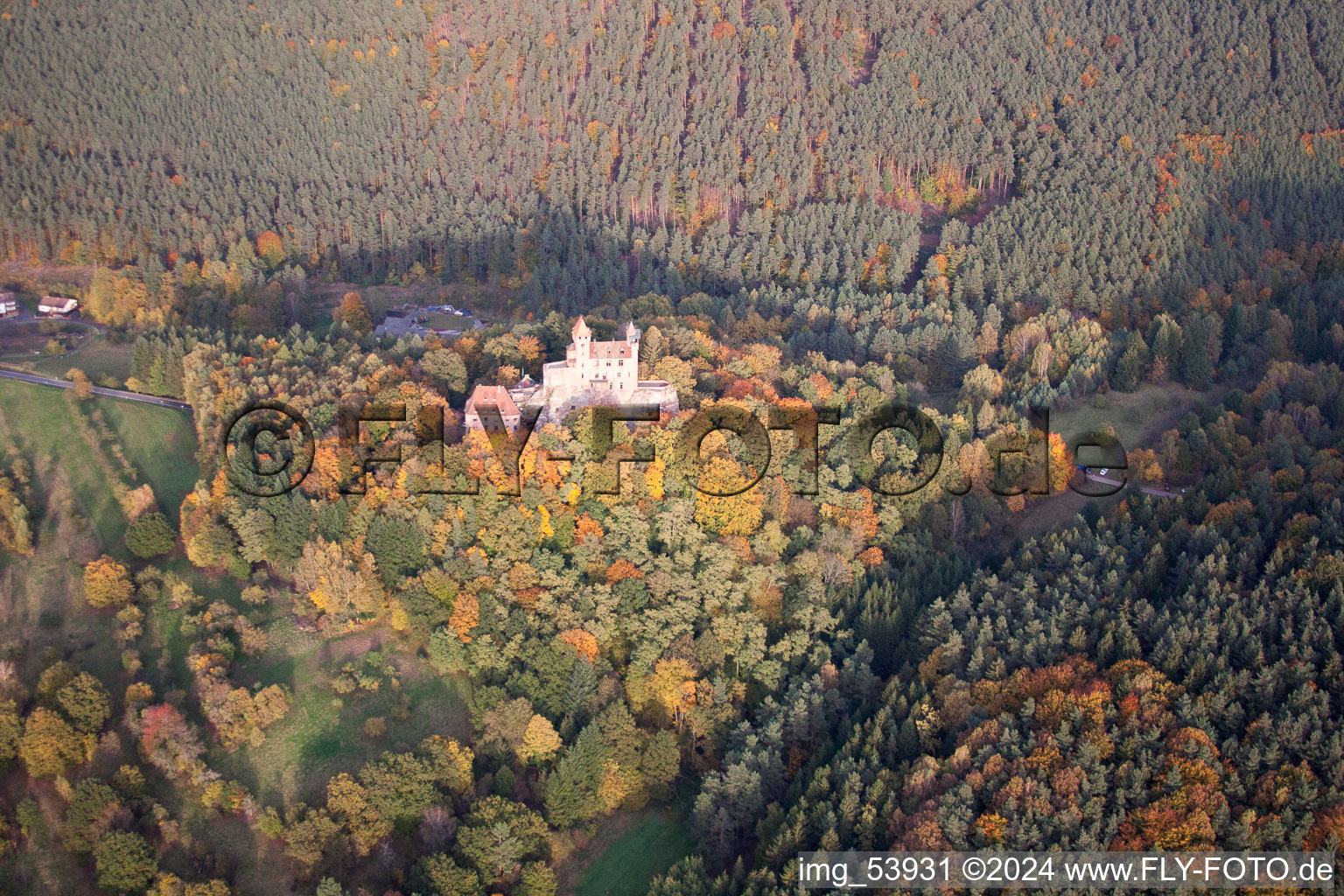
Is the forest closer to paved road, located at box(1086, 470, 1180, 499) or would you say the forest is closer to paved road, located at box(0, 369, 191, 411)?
paved road, located at box(1086, 470, 1180, 499)

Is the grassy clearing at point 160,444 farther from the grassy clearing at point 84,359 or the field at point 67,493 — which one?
the grassy clearing at point 84,359

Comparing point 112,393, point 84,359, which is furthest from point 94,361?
point 112,393

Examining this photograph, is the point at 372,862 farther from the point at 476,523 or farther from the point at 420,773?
the point at 476,523

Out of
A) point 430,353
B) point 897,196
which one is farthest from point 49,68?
point 897,196

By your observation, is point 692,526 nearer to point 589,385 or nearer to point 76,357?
point 589,385

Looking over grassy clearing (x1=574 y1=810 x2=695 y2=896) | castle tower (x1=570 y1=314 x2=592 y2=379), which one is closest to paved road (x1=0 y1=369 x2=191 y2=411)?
castle tower (x1=570 y1=314 x2=592 y2=379)
